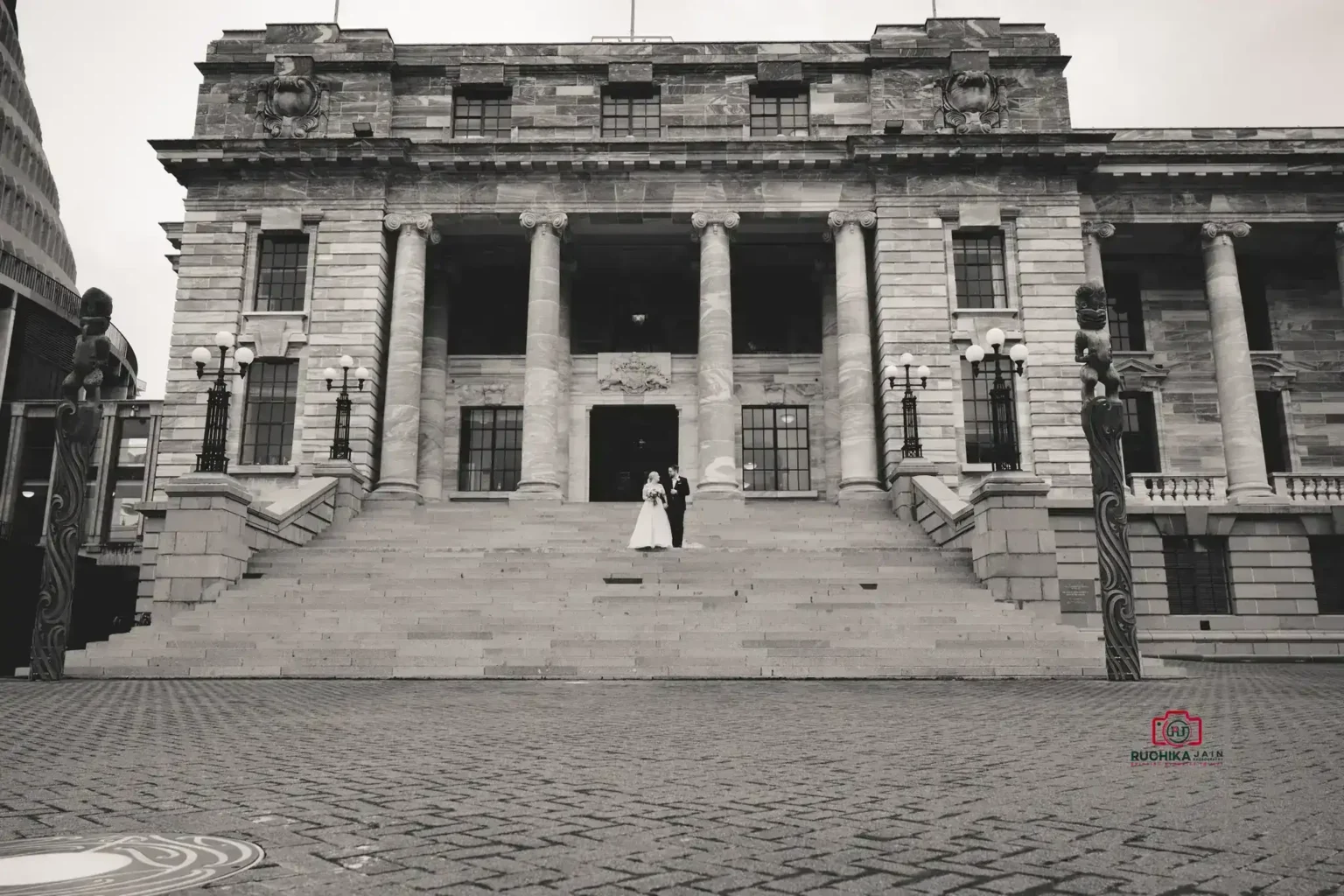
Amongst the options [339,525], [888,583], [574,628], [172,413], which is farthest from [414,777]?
[172,413]

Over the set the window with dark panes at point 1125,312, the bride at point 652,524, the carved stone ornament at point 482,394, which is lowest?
the bride at point 652,524

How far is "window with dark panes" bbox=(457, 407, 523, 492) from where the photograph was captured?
110ft

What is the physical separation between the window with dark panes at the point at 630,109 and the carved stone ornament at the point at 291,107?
8820 mm

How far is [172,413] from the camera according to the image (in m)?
29.9

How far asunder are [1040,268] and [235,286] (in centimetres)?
2396

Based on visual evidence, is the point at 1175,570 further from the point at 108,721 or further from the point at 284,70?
the point at 284,70

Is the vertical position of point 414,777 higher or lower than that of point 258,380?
lower

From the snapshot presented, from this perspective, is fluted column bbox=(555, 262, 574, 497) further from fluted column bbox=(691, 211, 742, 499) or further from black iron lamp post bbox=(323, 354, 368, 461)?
black iron lamp post bbox=(323, 354, 368, 461)

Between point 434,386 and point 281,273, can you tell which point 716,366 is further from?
point 281,273

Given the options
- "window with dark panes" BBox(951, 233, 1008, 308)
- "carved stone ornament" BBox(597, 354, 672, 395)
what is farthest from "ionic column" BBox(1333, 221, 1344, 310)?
"carved stone ornament" BBox(597, 354, 672, 395)

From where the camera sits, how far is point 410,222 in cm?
3139

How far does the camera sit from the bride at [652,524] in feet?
72.8

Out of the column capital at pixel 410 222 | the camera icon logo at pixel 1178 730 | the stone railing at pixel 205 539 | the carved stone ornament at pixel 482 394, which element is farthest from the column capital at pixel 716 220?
the camera icon logo at pixel 1178 730

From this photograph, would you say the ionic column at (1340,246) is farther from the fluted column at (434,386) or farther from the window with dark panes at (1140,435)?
the fluted column at (434,386)
